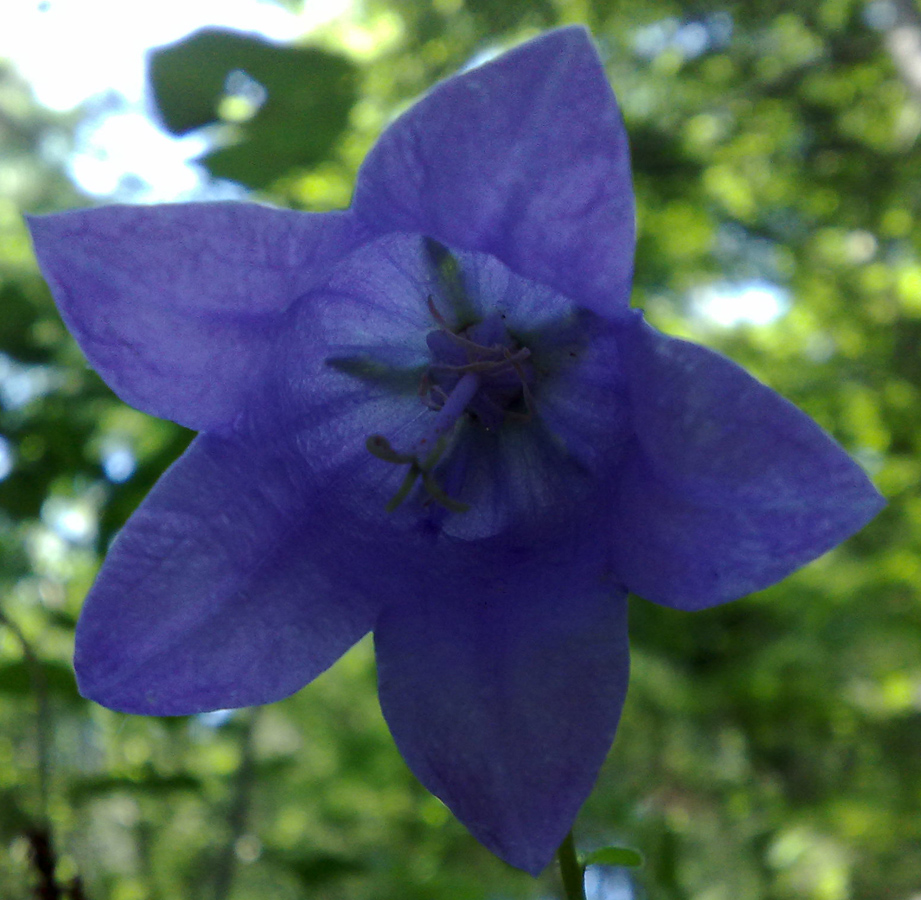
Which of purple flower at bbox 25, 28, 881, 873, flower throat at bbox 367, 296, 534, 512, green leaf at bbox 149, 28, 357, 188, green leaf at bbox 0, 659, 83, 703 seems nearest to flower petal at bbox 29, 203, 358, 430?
purple flower at bbox 25, 28, 881, 873

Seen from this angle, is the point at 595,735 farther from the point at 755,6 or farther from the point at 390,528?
the point at 755,6

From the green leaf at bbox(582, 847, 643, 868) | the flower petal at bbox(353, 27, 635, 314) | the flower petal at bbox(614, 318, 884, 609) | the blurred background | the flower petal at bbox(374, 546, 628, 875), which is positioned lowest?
the blurred background

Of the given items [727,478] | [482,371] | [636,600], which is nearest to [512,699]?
[727,478]

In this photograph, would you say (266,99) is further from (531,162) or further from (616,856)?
(616,856)

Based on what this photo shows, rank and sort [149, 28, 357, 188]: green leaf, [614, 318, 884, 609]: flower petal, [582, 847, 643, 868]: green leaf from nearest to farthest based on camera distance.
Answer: [614, 318, 884, 609]: flower petal < [582, 847, 643, 868]: green leaf < [149, 28, 357, 188]: green leaf

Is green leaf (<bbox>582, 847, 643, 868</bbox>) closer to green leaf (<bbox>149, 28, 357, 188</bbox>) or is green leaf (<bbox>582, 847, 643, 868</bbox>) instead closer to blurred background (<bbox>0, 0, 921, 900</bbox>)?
blurred background (<bbox>0, 0, 921, 900</bbox>)
